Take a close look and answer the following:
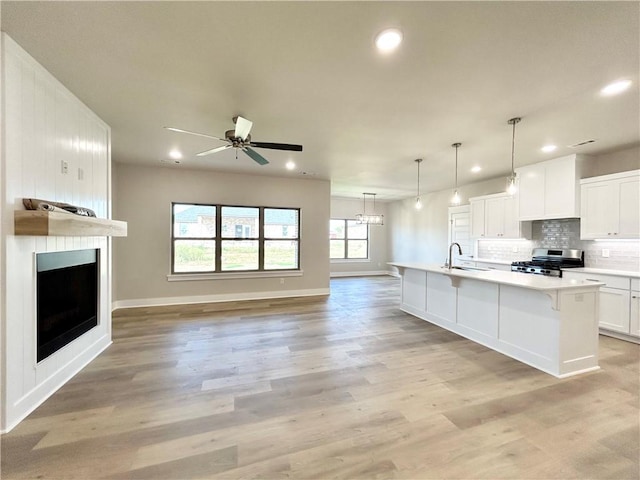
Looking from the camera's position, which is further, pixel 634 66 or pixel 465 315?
pixel 465 315

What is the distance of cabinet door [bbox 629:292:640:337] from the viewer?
11.9 ft

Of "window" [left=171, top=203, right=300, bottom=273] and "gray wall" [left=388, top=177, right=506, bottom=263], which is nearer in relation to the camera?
"window" [left=171, top=203, right=300, bottom=273]

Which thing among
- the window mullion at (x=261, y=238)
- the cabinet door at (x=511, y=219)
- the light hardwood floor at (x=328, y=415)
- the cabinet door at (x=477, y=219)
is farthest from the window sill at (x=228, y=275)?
the cabinet door at (x=511, y=219)

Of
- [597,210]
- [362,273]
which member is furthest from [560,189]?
[362,273]

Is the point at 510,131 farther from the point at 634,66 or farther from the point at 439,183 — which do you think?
the point at 439,183

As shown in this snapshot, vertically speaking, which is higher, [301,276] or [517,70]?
[517,70]

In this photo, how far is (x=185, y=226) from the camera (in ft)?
19.1

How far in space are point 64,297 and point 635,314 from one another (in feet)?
22.5

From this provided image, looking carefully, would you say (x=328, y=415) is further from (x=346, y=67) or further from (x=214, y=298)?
(x=214, y=298)

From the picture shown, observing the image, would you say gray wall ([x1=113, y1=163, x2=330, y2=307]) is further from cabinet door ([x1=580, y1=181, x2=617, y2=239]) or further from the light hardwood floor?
cabinet door ([x1=580, y1=181, x2=617, y2=239])

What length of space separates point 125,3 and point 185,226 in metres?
4.68

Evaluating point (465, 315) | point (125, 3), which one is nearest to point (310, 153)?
point (125, 3)

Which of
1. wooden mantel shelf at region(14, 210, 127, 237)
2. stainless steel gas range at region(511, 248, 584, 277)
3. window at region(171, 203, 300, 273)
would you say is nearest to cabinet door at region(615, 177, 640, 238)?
stainless steel gas range at region(511, 248, 584, 277)

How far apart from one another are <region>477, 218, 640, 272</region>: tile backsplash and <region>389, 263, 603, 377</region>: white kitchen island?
2.07m
